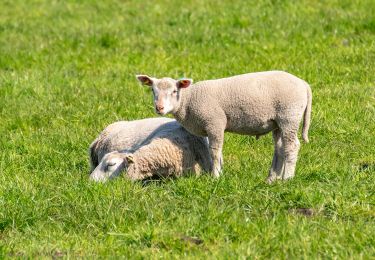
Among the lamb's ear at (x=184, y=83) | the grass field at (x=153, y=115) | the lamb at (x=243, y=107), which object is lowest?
the grass field at (x=153, y=115)

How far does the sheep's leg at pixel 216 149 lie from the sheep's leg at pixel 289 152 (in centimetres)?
51

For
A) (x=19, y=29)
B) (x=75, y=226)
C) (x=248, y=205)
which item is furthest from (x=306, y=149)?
(x=19, y=29)

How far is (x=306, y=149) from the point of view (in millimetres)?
8891

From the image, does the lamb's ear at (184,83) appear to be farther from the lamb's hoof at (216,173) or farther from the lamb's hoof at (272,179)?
the lamb's hoof at (272,179)

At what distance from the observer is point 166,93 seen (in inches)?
305

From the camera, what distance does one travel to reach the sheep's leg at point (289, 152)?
306 inches

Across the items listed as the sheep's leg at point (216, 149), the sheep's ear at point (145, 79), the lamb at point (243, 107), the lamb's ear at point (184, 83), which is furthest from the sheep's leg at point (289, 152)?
the sheep's ear at point (145, 79)

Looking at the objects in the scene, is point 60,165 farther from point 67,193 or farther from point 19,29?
point 19,29

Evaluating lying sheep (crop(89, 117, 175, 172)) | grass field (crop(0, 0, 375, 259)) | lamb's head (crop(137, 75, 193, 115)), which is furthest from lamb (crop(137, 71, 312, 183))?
lying sheep (crop(89, 117, 175, 172))

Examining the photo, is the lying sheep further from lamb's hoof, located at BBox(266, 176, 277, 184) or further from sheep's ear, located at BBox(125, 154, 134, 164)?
lamb's hoof, located at BBox(266, 176, 277, 184)

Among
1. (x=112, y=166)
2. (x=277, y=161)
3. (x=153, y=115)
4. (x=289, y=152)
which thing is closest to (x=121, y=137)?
(x=112, y=166)

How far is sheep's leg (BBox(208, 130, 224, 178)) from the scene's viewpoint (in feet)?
25.6

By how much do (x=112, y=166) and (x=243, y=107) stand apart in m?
1.26

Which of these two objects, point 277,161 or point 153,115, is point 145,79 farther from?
point 153,115
